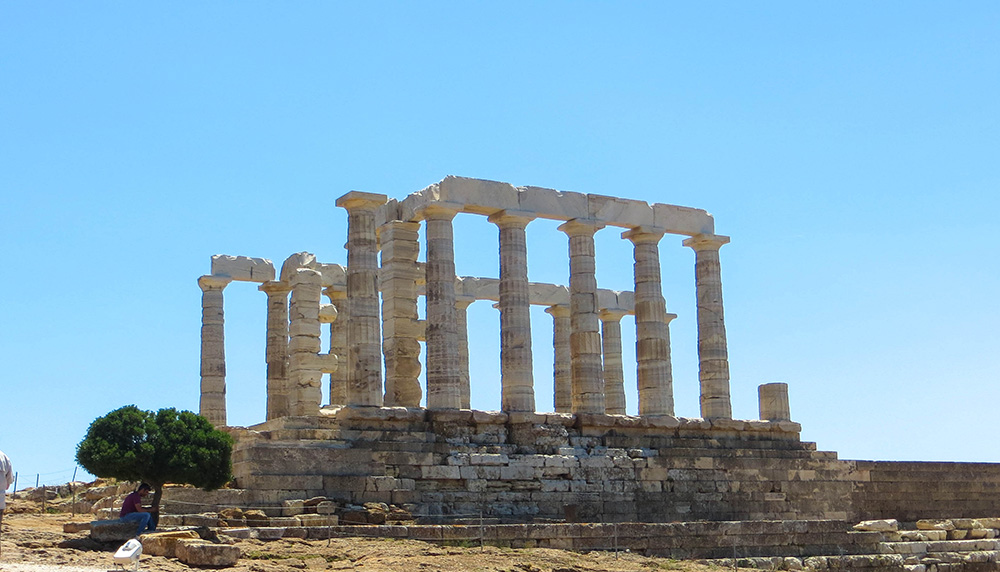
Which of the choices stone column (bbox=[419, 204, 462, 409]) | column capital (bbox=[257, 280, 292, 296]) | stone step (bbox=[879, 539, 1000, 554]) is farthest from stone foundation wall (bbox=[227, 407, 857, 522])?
column capital (bbox=[257, 280, 292, 296])

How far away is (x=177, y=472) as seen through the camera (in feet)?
103

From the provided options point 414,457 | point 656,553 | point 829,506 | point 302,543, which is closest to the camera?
point 302,543

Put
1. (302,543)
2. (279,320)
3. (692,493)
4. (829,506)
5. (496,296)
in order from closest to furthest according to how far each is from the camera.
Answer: (302,543) < (692,493) < (829,506) < (279,320) < (496,296)

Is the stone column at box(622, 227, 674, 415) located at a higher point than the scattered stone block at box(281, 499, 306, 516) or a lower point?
higher

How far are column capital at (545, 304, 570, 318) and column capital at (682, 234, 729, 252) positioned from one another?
8485mm

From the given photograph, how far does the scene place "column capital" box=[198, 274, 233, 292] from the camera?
49406 millimetres

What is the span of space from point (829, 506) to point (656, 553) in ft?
38.8

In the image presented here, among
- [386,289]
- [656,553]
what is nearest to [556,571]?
[656,553]

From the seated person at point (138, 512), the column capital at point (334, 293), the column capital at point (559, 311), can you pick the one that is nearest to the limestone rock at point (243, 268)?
the column capital at point (334, 293)

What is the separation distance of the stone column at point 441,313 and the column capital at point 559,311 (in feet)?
44.2

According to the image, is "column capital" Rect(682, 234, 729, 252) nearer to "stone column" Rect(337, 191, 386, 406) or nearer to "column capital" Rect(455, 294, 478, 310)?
"column capital" Rect(455, 294, 478, 310)

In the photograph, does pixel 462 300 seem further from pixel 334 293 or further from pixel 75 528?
pixel 75 528

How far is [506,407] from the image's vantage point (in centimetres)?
4222

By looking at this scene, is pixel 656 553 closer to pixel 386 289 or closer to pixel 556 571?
pixel 556 571
